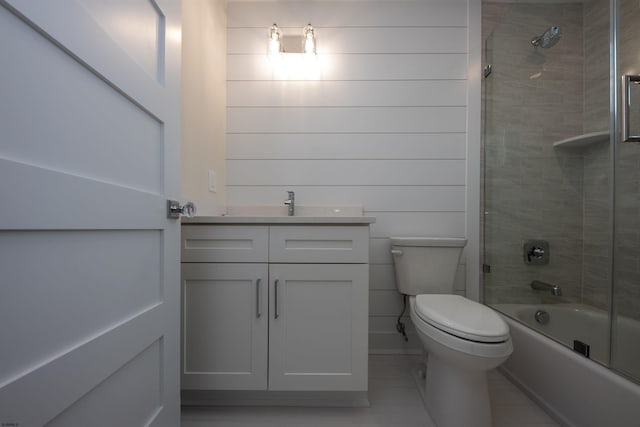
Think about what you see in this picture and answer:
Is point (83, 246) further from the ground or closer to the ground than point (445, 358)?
further from the ground

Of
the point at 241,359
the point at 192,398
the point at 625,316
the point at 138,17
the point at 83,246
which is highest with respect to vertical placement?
the point at 138,17

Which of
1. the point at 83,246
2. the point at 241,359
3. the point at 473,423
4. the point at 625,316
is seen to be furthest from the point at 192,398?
the point at 625,316

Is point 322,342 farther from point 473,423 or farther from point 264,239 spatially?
point 473,423

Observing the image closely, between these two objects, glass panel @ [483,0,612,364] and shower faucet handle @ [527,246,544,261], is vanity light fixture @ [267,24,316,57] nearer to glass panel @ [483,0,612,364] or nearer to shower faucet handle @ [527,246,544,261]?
glass panel @ [483,0,612,364]

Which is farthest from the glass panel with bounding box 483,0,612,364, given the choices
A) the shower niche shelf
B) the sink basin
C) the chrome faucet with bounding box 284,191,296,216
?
the chrome faucet with bounding box 284,191,296,216

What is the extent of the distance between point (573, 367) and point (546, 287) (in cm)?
55

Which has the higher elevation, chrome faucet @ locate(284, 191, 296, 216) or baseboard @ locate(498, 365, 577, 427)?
chrome faucet @ locate(284, 191, 296, 216)

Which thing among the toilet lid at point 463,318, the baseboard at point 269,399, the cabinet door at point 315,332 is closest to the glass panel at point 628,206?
the toilet lid at point 463,318

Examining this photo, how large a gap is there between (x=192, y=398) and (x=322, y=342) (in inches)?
26.3

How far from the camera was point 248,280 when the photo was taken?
1.13 m

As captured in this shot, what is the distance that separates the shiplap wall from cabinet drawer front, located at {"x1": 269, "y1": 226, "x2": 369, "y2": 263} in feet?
1.88

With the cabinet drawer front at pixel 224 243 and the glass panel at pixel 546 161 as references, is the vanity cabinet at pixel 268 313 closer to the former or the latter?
the cabinet drawer front at pixel 224 243

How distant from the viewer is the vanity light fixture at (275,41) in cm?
164

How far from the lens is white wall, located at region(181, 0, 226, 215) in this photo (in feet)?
4.01
